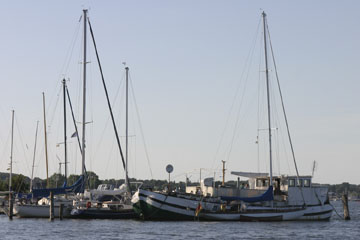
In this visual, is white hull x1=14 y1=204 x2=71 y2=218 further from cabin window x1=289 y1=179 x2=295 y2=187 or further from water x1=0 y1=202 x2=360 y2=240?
cabin window x1=289 y1=179 x2=295 y2=187

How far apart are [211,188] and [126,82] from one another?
1726cm

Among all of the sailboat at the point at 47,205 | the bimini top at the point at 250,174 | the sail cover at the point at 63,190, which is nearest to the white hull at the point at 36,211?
the sailboat at the point at 47,205

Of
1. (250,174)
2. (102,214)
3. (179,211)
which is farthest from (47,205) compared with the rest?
(250,174)

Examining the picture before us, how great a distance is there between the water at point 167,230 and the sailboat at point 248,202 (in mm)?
1937

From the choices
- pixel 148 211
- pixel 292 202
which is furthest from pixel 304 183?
pixel 148 211

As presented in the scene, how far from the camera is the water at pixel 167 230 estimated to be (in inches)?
2378

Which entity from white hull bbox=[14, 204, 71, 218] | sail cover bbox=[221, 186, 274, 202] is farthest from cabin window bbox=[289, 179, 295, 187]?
white hull bbox=[14, 204, 71, 218]

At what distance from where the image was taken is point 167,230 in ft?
211

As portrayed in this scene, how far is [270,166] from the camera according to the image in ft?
251

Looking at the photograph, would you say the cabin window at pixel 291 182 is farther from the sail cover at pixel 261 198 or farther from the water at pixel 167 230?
the water at pixel 167 230

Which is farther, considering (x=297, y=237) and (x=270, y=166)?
(x=270, y=166)

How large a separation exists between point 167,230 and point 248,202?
13.9 m

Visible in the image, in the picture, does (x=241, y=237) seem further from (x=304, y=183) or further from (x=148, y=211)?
(x=304, y=183)

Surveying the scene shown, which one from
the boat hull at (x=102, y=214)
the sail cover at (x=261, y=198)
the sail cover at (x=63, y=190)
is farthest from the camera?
the sail cover at (x=63, y=190)
